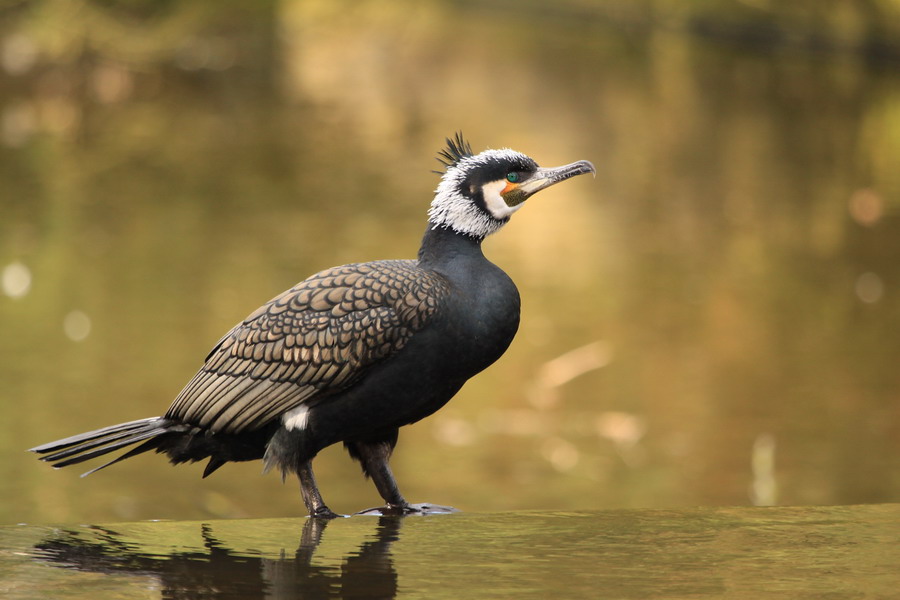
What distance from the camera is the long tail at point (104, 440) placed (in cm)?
431

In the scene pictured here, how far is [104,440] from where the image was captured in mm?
4336

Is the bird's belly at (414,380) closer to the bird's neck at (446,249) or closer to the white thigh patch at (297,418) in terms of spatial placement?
the white thigh patch at (297,418)

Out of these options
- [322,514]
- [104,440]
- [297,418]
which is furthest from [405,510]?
[104,440]

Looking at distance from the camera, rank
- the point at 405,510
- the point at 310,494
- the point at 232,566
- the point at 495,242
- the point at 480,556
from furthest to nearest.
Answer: the point at 495,242
the point at 405,510
the point at 310,494
the point at 480,556
the point at 232,566

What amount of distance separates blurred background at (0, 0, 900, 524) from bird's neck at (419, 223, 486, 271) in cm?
439

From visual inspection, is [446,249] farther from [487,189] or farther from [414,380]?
[414,380]

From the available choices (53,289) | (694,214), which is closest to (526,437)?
(53,289)

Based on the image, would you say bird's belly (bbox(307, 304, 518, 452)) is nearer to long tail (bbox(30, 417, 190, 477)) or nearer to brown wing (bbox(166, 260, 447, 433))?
brown wing (bbox(166, 260, 447, 433))

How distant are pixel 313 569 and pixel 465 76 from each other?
21930 millimetres

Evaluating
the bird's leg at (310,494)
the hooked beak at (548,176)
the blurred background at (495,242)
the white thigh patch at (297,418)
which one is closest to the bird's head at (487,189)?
the hooked beak at (548,176)

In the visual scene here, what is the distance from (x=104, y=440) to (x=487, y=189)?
4.84 feet

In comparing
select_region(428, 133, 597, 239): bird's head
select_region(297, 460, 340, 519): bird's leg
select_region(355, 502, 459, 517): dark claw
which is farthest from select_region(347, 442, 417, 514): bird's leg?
select_region(428, 133, 597, 239): bird's head

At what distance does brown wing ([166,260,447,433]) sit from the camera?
4.04 meters

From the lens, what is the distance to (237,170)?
17.0 metres
